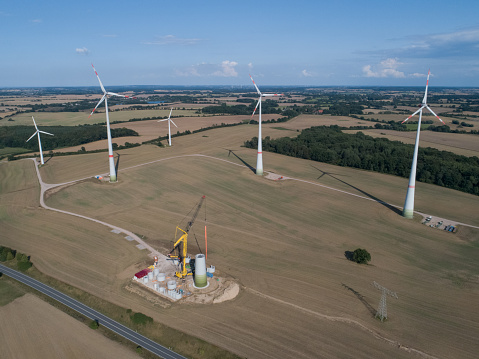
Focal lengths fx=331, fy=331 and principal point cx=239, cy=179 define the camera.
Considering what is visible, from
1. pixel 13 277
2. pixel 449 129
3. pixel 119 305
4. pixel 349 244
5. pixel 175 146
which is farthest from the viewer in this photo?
pixel 449 129

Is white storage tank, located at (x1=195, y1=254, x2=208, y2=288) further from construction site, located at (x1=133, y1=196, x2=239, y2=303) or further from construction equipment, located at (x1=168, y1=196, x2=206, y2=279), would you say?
construction equipment, located at (x1=168, y1=196, x2=206, y2=279)

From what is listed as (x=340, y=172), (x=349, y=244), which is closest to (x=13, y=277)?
(x=349, y=244)

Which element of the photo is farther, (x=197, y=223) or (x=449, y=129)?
(x=449, y=129)

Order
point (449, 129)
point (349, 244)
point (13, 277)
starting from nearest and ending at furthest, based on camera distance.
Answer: point (13, 277), point (349, 244), point (449, 129)

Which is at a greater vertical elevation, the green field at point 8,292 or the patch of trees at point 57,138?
the patch of trees at point 57,138

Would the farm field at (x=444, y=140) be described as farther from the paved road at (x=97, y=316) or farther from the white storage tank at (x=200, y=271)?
the paved road at (x=97, y=316)

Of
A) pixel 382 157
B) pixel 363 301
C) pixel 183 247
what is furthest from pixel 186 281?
pixel 382 157

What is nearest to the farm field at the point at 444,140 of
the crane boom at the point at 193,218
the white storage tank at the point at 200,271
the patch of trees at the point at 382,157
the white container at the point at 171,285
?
the patch of trees at the point at 382,157

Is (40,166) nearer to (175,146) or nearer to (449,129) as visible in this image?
(175,146)
